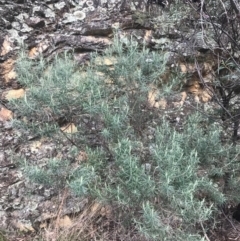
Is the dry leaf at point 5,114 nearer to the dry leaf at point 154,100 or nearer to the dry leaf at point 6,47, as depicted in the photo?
the dry leaf at point 6,47

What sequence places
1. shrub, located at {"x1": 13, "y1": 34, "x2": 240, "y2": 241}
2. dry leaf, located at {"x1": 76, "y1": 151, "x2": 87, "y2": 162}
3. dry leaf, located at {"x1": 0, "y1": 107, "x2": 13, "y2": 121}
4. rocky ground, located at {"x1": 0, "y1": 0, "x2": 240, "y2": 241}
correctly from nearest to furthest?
shrub, located at {"x1": 13, "y1": 34, "x2": 240, "y2": 241}
dry leaf, located at {"x1": 76, "y1": 151, "x2": 87, "y2": 162}
rocky ground, located at {"x1": 0, "y1": 0, "x2": 240, "y2": 241}
dry leaf, located at {"x1": 0, "y1": 107, "x2": 13, "y2": 121}

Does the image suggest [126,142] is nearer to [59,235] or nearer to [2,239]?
[59,235]

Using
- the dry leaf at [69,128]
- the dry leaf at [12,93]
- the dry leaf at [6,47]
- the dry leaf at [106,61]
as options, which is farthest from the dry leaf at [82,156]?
the dry leaf at [6,47]

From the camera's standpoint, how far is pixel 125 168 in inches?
110

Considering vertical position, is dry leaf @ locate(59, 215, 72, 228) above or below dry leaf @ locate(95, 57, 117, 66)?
below

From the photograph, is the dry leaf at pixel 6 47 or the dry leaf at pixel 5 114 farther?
the dry leaf at pixel 6 47

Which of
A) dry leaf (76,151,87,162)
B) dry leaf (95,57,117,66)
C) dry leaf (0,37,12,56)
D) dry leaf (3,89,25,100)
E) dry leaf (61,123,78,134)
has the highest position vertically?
dry leaf (95,57,117,66)

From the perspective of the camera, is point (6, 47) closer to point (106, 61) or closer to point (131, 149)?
point (106, 61)

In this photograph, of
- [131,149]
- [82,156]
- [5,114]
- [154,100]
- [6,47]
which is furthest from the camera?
[6,47]

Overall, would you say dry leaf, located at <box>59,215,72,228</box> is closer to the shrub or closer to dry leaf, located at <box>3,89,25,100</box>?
the shrub

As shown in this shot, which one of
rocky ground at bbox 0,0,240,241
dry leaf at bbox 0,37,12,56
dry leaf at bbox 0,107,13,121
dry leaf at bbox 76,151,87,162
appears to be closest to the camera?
dry leaf at bbox 76,151,87,162

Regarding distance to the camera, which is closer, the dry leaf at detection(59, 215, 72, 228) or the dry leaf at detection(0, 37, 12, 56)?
the dry leaf at detection(59, 215, 72, 228)

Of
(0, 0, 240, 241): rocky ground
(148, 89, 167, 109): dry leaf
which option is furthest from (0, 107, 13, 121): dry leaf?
(148, 89, 167, 109): dry leaf

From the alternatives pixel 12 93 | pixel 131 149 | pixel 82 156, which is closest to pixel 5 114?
pixel 12 93
